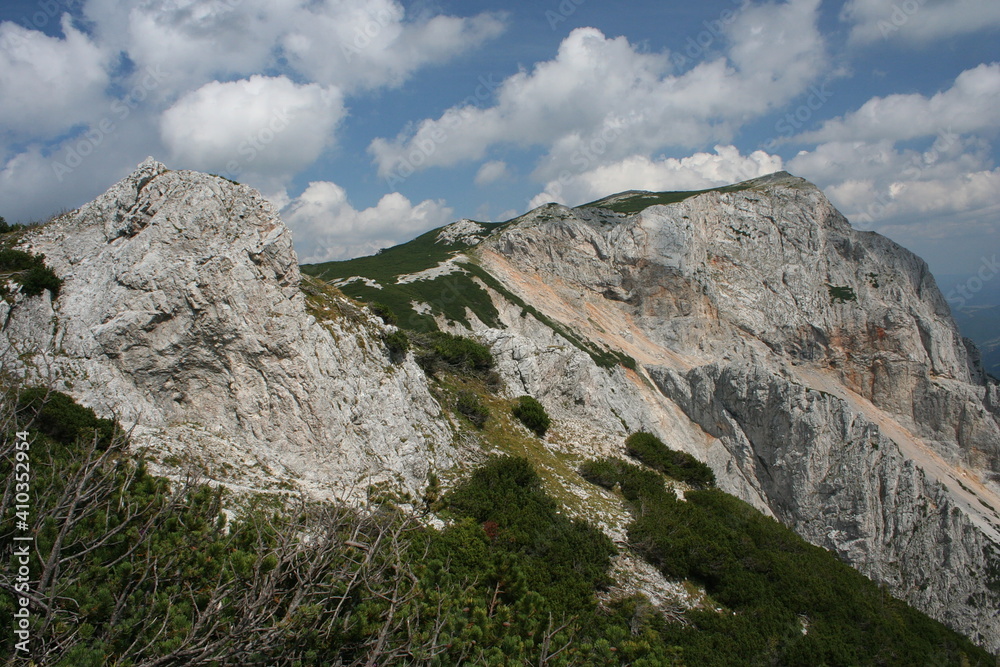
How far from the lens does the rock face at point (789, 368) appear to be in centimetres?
3122

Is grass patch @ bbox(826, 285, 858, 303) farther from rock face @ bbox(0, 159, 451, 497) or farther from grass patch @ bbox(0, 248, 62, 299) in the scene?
grass patch @ bbox(0, 248, 62, 299)

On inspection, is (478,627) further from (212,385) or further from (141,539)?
(212,385)

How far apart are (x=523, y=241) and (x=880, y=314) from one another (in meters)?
35.9

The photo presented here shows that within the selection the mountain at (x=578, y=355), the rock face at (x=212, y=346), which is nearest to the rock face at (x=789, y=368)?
the mountain at (x=578, y=355)

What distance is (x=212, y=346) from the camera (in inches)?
541

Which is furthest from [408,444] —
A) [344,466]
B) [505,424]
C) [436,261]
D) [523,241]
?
[523,241]

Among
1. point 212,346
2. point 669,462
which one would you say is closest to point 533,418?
point 669,462

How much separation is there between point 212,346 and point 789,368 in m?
50.5

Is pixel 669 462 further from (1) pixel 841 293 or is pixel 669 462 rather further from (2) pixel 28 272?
(1) pixel 841 293

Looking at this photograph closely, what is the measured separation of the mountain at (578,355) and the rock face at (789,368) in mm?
180

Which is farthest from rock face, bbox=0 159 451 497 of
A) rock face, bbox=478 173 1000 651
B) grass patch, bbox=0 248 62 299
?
rock face, bbox=478 173 1000 651

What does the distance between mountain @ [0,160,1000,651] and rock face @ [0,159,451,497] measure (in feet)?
0.19

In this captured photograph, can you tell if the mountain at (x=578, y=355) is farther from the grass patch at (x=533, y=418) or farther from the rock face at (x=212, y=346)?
the grass patch at (x=533, y=418)

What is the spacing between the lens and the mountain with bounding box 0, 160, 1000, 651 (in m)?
13.2
